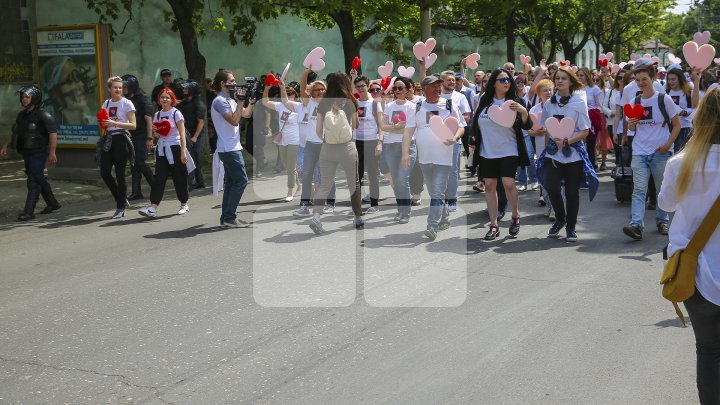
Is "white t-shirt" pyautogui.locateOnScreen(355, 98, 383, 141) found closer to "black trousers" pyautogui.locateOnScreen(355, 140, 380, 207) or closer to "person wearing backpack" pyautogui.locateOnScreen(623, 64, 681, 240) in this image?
"black trousers" pyautogui.locateOnScreen(355, 140, 380, 207)

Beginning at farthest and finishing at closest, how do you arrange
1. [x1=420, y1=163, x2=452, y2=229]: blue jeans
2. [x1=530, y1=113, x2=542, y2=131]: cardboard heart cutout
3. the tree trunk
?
the tree trunk → [x1=530, y1=113, x2=542, y2=131]: cardboard heart cutout → [x1=420, y1=163, x2=452, y2=229]: blue jeans

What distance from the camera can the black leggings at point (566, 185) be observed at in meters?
8.84

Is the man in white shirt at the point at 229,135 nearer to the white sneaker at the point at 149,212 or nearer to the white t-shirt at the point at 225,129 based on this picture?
the white t-shirt at the point at 225,129

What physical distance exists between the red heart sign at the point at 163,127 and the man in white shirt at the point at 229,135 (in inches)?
38.5

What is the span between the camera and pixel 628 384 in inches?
185

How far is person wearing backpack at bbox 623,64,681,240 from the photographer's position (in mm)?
8680

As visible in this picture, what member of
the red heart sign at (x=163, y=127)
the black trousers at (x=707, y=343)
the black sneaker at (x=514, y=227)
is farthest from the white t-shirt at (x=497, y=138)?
the black trousers at (x=707, y=343)

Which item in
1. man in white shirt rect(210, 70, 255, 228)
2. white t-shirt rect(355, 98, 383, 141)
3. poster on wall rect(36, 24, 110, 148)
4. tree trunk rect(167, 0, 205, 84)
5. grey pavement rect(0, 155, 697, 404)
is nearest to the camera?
grey pavement rect(0, 155, 697, 404)

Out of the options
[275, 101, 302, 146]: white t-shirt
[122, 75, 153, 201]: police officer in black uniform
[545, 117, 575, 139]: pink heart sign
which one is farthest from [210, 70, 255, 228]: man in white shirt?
[545, 117, 575, 139]: pink heart sign

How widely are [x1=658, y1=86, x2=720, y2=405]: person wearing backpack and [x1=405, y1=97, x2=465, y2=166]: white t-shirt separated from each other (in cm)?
515

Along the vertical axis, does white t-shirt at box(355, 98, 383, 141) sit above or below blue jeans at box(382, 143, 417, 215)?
above

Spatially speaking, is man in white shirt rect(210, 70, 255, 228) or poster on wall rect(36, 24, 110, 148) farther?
poster on wall rect(36, 24, 110, 148)

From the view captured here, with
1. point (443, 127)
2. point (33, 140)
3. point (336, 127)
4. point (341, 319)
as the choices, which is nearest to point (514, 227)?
point (443, 127)

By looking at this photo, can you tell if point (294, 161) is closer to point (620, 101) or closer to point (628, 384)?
point (620, 101)
